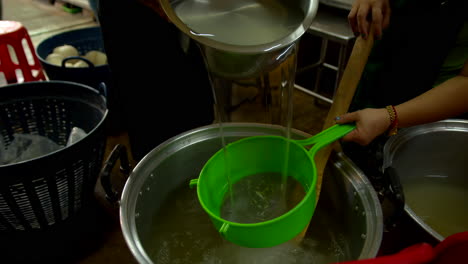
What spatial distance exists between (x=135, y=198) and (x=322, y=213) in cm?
43

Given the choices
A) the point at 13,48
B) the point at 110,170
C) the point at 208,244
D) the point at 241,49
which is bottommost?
the point at 208,244

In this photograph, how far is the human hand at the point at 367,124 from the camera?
0.61 metres

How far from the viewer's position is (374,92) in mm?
924

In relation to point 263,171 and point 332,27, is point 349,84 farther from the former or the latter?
point 332,27

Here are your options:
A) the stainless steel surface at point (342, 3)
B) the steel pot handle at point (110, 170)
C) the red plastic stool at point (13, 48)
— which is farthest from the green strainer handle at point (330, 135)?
the red plastic stool at point (13, 48)

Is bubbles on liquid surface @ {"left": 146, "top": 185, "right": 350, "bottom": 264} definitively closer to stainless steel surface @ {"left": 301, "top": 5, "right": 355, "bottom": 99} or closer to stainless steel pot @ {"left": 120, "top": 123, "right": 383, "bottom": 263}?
stainless steel pot @ {"left": 120, "top": 123, "right": 383, "bottom": 263}

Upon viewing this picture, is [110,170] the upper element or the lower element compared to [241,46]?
lower

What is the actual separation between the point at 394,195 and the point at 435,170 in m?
0.43

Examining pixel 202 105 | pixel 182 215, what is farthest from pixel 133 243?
pixel 202 105

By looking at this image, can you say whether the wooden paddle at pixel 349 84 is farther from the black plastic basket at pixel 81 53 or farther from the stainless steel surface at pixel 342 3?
the black plastic basket at pixel 81 53

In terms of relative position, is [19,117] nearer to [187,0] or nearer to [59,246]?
[59,246]

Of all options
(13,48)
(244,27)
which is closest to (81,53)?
(13,48)

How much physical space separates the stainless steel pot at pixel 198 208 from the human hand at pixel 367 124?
65 mm

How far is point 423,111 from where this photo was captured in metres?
0.62
